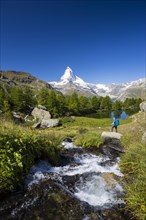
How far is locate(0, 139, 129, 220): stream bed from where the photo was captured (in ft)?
19.7

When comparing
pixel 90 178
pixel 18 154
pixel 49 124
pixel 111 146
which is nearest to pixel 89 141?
pixel 111 146

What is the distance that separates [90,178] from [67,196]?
215 cm

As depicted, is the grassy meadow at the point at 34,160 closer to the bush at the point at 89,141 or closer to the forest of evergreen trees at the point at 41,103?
the bush at the point at 89,141

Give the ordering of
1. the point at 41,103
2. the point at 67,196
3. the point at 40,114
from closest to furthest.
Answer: the point at 67,196
the point at 40,114
the point at 41,103

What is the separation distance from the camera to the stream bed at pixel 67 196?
600 cm

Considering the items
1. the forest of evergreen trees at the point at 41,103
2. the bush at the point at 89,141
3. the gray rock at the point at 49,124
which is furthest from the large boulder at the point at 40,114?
the bush at the point at 89,141

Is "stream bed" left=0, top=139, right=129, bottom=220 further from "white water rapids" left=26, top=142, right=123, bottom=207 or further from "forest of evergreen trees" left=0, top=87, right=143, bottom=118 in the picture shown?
"forest of evergreen trees" left=0, top=87, right=143, bottom=118

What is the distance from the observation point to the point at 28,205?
20.7ft

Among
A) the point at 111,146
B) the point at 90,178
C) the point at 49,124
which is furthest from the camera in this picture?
the point at 49,124

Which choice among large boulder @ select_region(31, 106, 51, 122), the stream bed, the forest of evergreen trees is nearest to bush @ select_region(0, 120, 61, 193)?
the stream bed

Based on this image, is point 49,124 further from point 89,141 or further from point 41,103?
point 41,103

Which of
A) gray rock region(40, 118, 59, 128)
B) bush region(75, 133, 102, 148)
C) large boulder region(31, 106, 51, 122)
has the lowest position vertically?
gray rock region(40, 118, 59, 128)

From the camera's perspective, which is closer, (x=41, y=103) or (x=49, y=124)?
(x=49, y=124)

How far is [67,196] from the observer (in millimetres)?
6953
